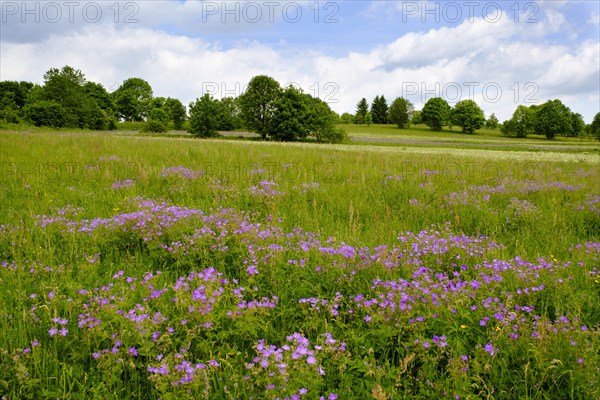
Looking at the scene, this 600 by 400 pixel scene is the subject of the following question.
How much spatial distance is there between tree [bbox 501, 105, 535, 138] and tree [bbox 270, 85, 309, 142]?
206ft

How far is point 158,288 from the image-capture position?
3268 mm

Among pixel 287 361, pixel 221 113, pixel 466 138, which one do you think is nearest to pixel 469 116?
pixel 466 138

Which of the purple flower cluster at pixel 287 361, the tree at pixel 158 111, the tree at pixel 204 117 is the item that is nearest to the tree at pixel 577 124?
the tree at pixel 204 117

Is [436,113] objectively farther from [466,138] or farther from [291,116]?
[291,116]

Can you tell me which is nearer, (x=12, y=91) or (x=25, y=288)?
(x=25, y=288)

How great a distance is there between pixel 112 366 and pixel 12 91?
105861 mm

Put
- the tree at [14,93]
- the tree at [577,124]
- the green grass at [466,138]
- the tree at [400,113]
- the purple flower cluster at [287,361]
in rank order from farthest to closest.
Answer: the tree at [400,113] < the tree at [577,124] < the tree at [14,93] < the green grass at [466,138] < the purple flower cluster at [287,361]

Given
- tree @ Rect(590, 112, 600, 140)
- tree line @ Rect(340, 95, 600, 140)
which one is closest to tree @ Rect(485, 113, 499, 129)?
tree line @ Rect(340, 95, 600, 140)

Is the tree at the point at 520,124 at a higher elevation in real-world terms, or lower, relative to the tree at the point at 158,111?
lower

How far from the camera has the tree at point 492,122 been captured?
117250 mm

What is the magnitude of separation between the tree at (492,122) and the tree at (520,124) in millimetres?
30322

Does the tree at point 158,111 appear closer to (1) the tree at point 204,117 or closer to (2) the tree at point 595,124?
(1) the tree at point 204,117

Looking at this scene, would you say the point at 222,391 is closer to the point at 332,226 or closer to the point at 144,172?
the point at 332,226

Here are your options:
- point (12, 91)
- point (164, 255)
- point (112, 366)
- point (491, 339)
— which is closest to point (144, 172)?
point (164, 255)
